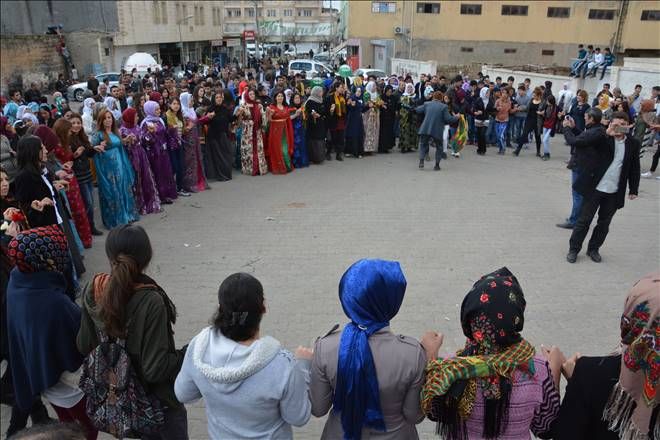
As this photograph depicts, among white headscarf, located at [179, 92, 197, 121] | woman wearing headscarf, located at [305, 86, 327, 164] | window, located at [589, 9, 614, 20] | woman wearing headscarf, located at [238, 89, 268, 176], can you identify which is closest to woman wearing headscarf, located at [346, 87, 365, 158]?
woman wearing headscarf, located at [305, 86, 327, 164]

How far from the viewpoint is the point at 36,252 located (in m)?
2.68

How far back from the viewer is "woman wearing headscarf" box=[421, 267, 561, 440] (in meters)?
2.02

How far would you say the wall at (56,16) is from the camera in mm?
17125

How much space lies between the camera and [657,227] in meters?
7.66

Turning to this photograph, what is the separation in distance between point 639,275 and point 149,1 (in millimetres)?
38961

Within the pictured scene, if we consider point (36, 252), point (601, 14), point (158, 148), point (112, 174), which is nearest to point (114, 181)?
point (112, 174)

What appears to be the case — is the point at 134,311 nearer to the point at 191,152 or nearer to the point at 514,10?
the point at 191,152

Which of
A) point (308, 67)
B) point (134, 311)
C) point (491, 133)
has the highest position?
point (308, 67)

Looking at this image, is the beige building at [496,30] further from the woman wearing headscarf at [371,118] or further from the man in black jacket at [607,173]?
the man in black jacket at [607,173]

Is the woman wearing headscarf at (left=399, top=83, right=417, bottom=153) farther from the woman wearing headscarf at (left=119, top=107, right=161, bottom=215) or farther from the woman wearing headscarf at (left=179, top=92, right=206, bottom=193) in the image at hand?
the woman wearing headscarf at (left=119, top=107, right=161, bottom=215)

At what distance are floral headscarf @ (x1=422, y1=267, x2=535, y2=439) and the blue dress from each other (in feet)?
20.4

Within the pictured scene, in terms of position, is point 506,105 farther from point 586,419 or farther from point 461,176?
point 586,419

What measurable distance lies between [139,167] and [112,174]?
65 cm

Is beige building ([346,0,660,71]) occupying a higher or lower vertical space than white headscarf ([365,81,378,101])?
higher
